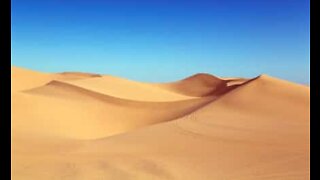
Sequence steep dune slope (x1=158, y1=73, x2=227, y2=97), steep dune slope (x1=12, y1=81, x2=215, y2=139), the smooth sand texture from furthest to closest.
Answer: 1. steep dune slope (x1=158, y1=73, x2=227, y2=97)
2. steep dune slope (x1=12, y1=81, x2=215, y2=139)
3. the smooth sand texture

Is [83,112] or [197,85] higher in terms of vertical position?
[197,85]

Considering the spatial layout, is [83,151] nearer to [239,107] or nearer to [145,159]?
[145,159]

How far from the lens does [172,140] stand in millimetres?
9570

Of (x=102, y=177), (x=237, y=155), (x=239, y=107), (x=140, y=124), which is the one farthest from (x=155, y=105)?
(x=102, y=177)

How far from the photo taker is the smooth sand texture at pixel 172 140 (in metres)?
6.88

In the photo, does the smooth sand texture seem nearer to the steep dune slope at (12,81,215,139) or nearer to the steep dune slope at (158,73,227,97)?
the steep dune slope at (12,81,215,139)

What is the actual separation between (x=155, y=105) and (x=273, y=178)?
1491cm

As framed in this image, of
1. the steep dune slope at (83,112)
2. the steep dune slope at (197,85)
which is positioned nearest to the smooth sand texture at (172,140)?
the steep dune slope at (83,112)

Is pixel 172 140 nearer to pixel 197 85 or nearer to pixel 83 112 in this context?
pixel 83 112

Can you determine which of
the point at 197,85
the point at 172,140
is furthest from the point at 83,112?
the point at 197,85

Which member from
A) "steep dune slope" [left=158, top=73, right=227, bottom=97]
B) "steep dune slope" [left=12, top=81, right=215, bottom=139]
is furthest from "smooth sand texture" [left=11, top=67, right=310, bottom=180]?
"steep dune slope" [left=158, top=73, right=227, bottom=97]

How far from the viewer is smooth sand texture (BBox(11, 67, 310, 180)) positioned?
6875mm

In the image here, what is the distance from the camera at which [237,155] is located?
7977 mm

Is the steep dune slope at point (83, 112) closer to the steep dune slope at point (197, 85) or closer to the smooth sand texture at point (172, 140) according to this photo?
the smooth sand texture at point (172, 140)
